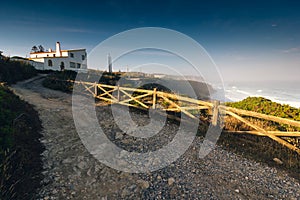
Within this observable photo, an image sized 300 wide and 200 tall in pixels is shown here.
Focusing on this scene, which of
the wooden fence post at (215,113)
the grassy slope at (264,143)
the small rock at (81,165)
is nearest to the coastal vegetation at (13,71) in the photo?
the small rock at (81,165)

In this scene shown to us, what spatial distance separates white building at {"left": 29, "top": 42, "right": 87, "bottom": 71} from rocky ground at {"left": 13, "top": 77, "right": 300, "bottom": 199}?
30.9 metres

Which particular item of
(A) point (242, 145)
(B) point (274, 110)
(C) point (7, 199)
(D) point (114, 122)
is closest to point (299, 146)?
(A) point (242, 145)

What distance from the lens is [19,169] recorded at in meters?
3.03

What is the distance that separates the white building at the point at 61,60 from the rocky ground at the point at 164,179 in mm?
30934

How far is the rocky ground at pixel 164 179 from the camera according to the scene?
2943 millimetres

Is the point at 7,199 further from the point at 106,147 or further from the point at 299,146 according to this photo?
the point at 299,146

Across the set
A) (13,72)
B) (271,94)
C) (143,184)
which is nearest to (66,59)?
(13,72)

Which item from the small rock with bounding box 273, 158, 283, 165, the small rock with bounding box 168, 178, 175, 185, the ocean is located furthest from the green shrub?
the ocean

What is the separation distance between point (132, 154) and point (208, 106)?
3.83m

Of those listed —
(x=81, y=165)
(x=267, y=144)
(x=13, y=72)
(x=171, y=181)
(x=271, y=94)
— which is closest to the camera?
(x=171, y=181)

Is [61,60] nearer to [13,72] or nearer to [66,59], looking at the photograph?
[66,59]

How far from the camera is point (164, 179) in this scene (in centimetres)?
339

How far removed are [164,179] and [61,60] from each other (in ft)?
112

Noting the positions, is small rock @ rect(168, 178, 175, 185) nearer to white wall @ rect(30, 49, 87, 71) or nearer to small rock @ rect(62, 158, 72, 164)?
→ small rock @ rect(62, 158, 72, 164)
